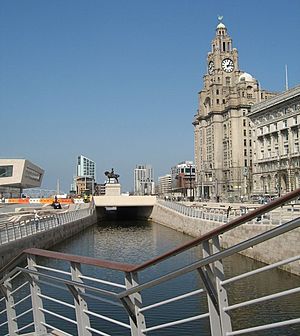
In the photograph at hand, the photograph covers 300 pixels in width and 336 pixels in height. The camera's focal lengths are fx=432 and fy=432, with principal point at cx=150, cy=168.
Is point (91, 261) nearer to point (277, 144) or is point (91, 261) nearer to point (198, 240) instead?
point (198, 240)

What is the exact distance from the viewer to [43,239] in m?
30.4

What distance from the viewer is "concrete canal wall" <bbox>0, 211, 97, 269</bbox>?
21141 mm

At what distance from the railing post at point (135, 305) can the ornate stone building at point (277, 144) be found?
71.6m

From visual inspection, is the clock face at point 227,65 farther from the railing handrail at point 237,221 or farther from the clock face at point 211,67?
the railing handrail at point 237,221

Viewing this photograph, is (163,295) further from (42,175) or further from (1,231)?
(42,175)

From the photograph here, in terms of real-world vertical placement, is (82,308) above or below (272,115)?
below

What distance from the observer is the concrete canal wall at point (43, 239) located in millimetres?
21141

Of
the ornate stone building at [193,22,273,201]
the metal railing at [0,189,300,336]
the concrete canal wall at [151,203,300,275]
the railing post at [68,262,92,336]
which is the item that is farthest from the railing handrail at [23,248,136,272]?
the ornate stone building at [193,22,273,201]

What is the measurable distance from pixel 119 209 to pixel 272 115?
36.5 metres

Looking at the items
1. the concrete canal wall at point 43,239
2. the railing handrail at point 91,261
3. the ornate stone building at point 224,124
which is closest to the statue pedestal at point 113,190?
the concrete canal wall at point 43,239

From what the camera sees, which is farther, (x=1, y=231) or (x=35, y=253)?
(x=1, y=231)

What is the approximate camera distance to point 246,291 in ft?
55.1

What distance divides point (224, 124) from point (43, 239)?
4045 inches

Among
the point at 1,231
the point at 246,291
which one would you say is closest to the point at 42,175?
the point at 1,231
